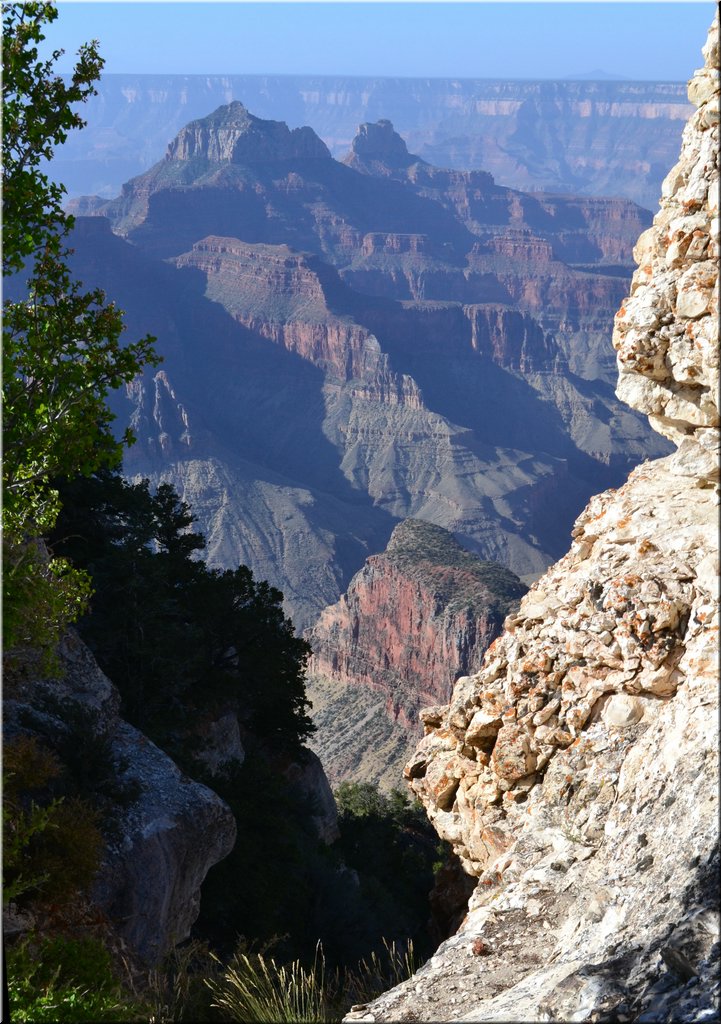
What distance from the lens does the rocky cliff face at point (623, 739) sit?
678cm

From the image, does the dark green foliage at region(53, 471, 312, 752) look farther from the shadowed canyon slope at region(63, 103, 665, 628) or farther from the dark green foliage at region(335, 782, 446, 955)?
the shadowed canyon slope at region(63, 103, 665, 628)

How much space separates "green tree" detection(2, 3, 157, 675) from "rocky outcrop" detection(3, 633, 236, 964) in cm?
430

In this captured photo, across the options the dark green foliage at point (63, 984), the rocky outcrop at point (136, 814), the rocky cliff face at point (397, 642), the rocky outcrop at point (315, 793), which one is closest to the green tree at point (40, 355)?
the dark green foliage at point (63, 984)

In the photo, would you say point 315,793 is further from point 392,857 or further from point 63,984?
point 63,984

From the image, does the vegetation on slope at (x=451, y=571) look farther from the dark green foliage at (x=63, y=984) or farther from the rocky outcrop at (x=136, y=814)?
the dark green foliage at (x=63, y=984)

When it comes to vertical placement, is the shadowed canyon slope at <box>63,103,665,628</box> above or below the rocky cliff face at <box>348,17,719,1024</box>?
above

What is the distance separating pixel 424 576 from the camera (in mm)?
67438

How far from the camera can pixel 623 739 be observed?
381 inches

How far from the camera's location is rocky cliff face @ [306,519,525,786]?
59688mm

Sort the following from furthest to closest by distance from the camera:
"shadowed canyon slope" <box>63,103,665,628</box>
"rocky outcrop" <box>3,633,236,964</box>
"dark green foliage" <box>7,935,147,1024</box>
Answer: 1. "shadowed canyon slope" <box>63,103,665,628</box>
2. "rocky outcrop" <box>3,633,236,964</box>
3. "dark green foliage" <box>7,935,147,1024</box>

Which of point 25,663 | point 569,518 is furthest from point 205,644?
point 569,518

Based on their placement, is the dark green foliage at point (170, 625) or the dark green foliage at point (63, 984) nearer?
A: the dark green foliage at point (63, 984)

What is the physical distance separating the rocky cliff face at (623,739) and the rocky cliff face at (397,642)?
43462mm

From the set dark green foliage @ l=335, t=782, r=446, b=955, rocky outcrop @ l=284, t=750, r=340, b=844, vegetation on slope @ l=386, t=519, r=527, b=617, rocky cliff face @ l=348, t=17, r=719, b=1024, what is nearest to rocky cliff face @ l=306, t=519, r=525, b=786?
vegetation on slope @ l=386, t=519, r=527, b=617
